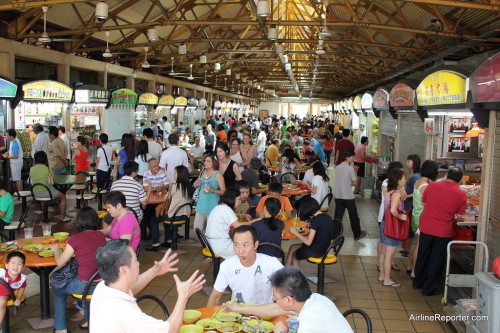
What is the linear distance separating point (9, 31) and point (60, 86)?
63.5 inches

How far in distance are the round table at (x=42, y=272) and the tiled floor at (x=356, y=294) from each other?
0.42ft

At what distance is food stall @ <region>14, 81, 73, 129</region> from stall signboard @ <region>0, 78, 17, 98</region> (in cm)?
31

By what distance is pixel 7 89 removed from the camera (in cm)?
1050

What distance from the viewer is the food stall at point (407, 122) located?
32.4ft

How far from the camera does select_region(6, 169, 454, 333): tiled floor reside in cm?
565

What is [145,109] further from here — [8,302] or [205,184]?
[8,302]

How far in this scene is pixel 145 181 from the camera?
853cm

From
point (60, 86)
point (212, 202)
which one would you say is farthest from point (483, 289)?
point (60, 86)

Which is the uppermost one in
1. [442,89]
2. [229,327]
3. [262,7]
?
[262,7]

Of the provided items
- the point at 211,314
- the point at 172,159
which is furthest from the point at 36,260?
the point at 172,159

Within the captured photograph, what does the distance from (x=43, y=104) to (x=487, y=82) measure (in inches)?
421

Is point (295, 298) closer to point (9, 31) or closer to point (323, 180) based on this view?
point (323, 180)

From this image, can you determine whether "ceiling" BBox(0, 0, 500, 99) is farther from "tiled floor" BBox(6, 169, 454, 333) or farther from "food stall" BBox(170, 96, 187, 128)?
"tiled floor" BBox(6, 169, 454, 333)

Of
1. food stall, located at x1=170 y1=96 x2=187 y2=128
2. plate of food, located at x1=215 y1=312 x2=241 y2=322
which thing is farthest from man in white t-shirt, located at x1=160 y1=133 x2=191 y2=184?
food stall, located at x1=170 y1=96 x2=187 y2=128
